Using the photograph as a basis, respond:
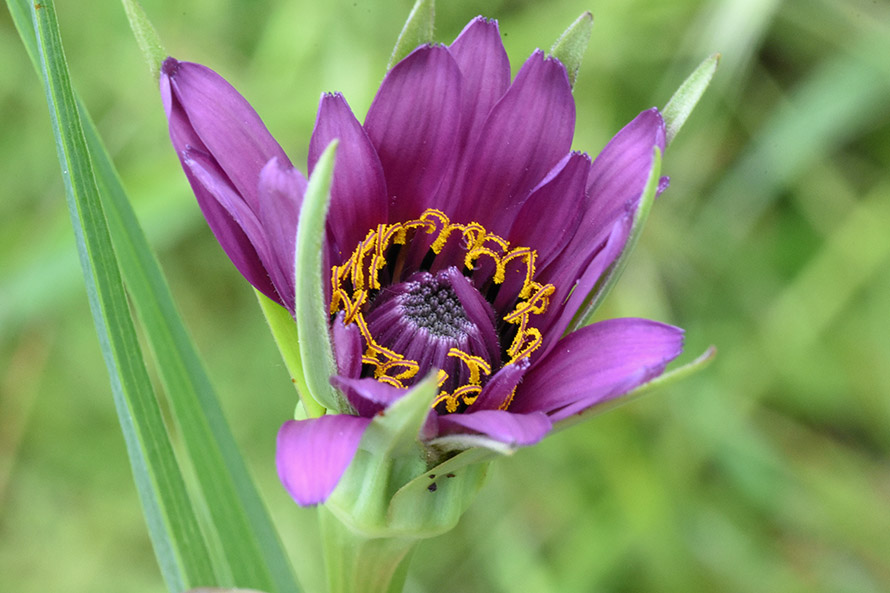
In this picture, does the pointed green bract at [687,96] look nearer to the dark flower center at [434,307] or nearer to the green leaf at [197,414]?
the dark flower center at [434,307]

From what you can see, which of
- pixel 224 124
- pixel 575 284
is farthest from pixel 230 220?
pixel 575 284

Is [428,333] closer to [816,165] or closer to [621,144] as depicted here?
[621,144]

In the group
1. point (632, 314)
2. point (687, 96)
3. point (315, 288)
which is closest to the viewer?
point (315, 288)

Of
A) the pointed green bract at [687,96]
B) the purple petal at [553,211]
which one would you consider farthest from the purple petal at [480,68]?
the pointed green bract at [687,96]

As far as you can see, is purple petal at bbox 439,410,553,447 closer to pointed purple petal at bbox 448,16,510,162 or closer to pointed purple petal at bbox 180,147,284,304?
pointed purple petal at bbox 180,147,284,304

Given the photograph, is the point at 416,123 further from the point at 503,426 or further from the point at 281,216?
the point at 503,426

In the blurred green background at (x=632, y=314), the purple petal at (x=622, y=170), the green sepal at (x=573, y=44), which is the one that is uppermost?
the green sepal at (x=573, y=44)

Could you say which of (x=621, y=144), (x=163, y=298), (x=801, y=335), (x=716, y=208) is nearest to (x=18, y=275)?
(x=163, y=298)
